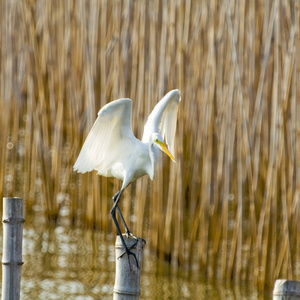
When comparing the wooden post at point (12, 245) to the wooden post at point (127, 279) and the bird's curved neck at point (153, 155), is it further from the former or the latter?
the bird's curved neck at point (153, 155)

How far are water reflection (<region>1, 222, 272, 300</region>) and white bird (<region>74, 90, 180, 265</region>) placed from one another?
1532 millimetres

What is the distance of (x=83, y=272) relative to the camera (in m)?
4.93

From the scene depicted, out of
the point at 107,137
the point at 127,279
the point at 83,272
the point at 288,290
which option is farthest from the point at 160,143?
the point at 83,272

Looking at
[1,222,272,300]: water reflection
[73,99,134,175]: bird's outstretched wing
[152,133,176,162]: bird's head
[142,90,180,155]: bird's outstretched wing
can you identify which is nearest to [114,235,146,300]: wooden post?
[152,133,176,162]: bird's head

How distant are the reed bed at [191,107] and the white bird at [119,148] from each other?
1.15 meters

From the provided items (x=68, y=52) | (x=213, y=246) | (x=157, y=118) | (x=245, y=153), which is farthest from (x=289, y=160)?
(x=68, y=52)

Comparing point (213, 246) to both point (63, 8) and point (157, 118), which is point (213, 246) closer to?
point (157, 118)

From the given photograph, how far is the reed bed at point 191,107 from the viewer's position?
4.19m

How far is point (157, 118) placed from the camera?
10.7ft

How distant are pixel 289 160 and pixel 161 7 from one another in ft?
4.41

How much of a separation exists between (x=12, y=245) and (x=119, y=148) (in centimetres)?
67

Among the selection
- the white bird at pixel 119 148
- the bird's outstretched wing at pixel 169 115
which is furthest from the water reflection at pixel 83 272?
the white bird at pixel 119 148

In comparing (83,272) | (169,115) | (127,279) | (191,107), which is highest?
(191,107)

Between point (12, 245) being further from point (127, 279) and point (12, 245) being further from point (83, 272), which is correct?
point (83, 272)
